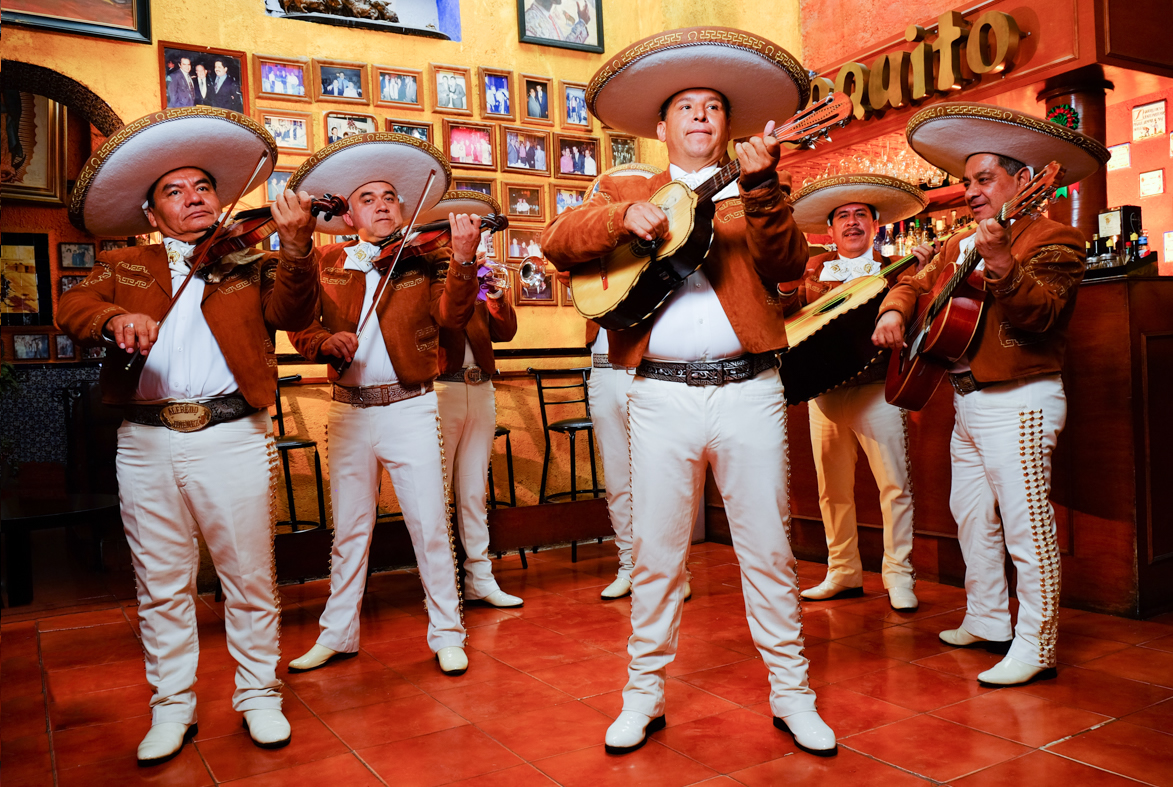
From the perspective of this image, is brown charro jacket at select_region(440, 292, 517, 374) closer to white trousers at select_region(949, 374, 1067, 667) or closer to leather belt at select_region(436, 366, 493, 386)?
leather belt at select_region(436, 366, 493, 386)

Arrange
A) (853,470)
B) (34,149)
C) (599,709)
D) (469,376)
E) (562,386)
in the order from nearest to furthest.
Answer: (599,709) < (853,470) < (469,376) < (562,386) < (34,149)

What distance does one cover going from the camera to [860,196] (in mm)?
3926

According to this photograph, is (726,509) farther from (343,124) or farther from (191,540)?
(343,124)

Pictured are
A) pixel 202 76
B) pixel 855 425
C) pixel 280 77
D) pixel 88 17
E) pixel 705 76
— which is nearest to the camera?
pixel 705 76

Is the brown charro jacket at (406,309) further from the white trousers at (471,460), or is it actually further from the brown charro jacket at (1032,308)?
the brown charro jacket at (1032,308)

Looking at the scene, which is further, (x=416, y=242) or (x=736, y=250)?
(x=416, y=242)

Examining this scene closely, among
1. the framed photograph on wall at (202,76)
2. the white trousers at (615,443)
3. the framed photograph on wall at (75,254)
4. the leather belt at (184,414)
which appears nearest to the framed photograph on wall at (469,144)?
the framed photograph on wall at (202,76)

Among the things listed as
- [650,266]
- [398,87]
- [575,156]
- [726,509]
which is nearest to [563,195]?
[575,156]

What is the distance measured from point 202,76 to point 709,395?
4025 millimetres

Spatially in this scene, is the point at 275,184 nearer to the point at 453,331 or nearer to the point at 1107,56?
the point at 453,331

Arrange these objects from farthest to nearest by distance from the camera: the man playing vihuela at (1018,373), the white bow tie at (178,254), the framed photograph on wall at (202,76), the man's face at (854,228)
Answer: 1. the framed photograph on wall at (202,76)
2. the man's face at (854,228)
3. the man playing vihuela at (1018,373)
4. the white bow tie at (178,254)

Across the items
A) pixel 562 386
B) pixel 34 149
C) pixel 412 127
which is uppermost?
pixel 34 149

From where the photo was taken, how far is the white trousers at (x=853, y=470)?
12.5 feet

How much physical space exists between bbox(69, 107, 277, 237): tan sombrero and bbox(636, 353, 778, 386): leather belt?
1.44 meters
